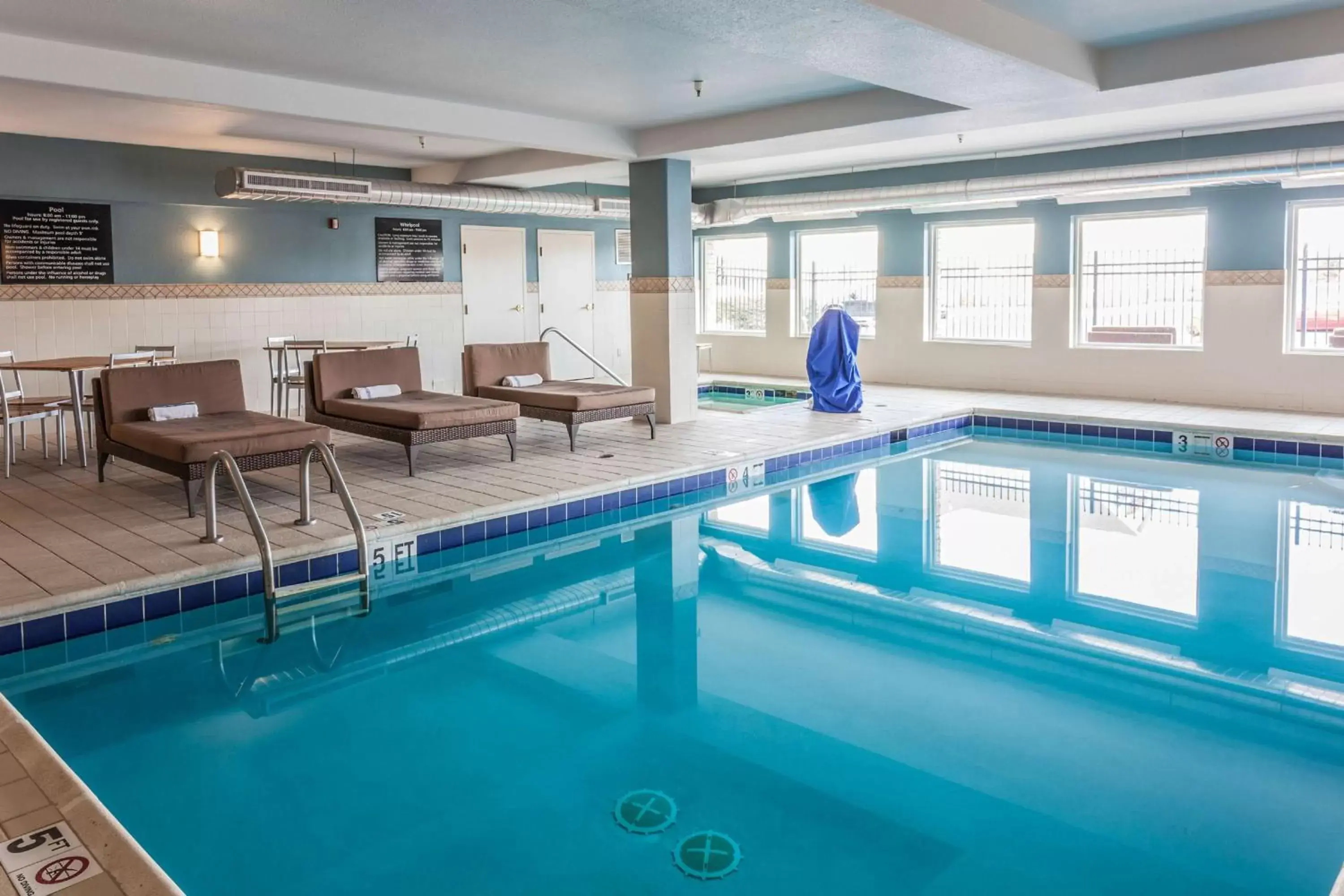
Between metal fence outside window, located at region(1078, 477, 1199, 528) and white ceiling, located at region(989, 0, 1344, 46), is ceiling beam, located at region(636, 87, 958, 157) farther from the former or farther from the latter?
metal fence outside window, located at region(1078, 477, 1199, 528)

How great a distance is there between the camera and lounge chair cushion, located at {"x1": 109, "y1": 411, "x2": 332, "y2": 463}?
5508 millimetres

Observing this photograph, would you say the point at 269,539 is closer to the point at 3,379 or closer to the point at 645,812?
the point at 645,812

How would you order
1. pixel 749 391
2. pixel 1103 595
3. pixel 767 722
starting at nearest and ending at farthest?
pixel 767 722
pixel 1103 595
pixel 749 391

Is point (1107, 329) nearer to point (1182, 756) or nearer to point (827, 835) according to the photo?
point (1182, 756)

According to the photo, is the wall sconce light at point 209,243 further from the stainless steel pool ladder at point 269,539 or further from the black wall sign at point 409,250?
the stainless steel pool ladder at point 269,539

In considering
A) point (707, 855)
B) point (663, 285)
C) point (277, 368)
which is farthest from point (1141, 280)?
point (707, 855)

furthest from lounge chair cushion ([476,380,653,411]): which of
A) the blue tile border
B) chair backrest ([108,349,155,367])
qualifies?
chair backrest ([108,349,155,367])

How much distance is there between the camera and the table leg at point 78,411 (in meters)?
6.93

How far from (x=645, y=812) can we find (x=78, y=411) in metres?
5.79

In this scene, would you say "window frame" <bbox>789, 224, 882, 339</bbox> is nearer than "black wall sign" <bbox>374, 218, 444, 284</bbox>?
No

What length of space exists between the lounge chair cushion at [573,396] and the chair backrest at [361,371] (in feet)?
A: 2.24

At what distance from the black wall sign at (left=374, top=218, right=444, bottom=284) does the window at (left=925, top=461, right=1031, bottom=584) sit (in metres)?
6.45

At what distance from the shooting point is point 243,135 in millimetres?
9328

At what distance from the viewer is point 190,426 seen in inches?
241
